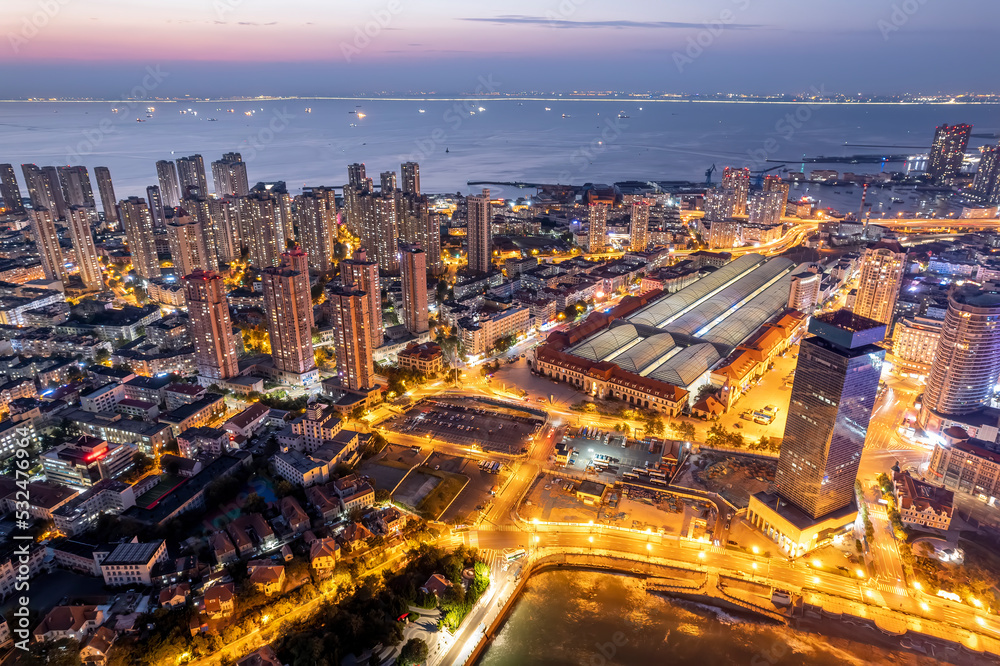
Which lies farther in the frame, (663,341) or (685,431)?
(663,341)

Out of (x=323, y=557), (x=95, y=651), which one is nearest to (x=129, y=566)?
(x=95, y=651)

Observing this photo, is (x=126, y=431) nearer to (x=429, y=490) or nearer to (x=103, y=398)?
(x=103, y=398)

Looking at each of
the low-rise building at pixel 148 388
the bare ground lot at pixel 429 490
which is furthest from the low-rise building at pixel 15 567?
the bare ground lot at pixel 429 490

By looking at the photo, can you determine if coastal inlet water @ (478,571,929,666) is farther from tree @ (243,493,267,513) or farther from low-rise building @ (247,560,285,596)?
tree @ (243,493,267,513)

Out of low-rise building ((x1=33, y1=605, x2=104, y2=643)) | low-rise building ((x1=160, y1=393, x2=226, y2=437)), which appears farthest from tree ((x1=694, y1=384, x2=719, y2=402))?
low-rise building ((x1=33, y1=605, x2=104, y2=643))

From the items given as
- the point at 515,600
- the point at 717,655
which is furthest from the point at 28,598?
the point at 717,655

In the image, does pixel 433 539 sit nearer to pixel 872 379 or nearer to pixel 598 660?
pixel 598 660
